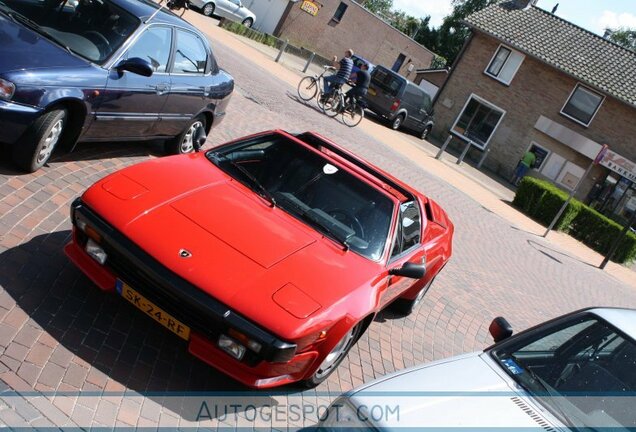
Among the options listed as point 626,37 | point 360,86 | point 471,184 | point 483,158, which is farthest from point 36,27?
point 626,37

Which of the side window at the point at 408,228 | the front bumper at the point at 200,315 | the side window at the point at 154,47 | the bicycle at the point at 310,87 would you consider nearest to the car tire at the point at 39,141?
the side window at the point at 154,47

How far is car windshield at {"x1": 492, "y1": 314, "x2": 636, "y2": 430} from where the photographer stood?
3.42 meters

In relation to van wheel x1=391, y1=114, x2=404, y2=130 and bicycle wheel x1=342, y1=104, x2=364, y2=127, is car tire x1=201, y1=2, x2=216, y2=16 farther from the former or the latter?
bicycle wheel x1=342, y1=104, x2=364, y2=127

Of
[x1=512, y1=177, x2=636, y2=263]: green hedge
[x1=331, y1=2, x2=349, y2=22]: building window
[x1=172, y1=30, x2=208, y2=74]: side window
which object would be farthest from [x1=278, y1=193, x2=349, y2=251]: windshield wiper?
[x1=331, y1=2, x2=349, y2=22]: building window

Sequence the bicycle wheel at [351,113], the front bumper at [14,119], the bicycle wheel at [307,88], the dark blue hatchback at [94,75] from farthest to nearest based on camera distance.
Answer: the bicycle wheel at [307,88] → the bicycle wheel at [351,113] → the dark blue hatchback at [94,75] → the front bumper at [14,119]

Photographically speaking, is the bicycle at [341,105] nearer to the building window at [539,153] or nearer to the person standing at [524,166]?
the person standing at [524,166]

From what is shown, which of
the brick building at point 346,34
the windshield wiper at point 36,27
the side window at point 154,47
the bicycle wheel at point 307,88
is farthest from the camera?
the brick building at point 346,34

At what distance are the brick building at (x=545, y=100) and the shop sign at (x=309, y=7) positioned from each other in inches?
590

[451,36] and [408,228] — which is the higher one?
[451,36]

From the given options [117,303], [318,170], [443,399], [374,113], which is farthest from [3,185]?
[374,113]

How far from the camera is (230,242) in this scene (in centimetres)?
404

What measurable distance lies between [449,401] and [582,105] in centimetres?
2922

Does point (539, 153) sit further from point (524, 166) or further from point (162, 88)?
point (162, 88)

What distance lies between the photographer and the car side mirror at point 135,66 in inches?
233
